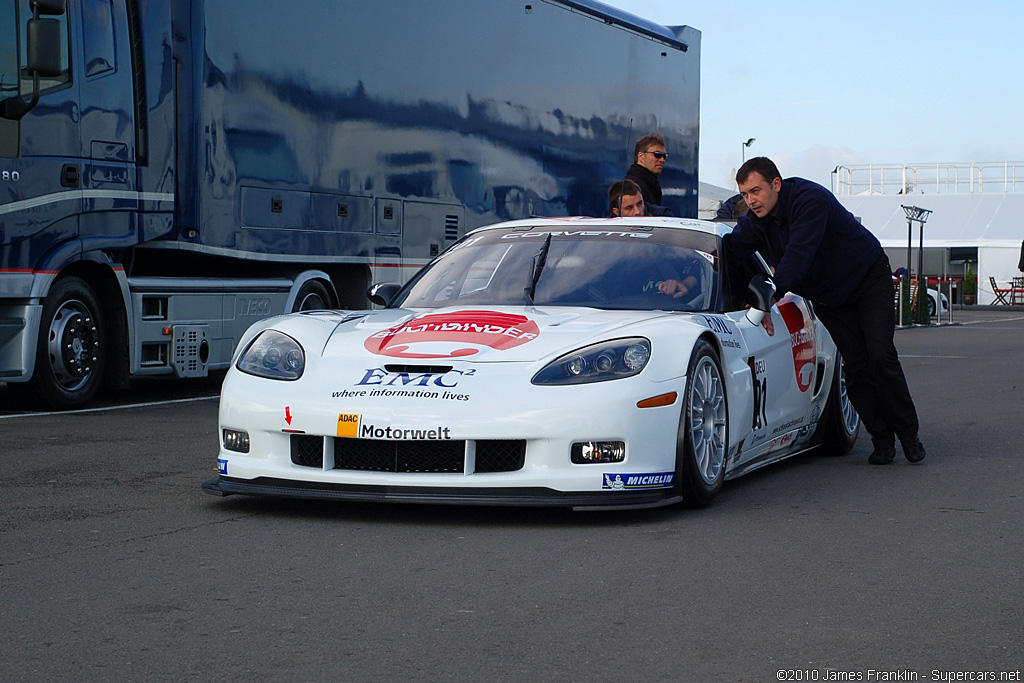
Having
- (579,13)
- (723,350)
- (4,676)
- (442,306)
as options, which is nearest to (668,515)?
(723,350)

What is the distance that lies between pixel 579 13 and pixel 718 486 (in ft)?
32.7

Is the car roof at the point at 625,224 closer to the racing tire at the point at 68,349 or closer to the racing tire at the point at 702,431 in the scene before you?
the racing tire at the point at 702,431

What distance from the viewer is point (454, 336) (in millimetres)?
6012

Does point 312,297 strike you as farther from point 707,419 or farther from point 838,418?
point 707,419

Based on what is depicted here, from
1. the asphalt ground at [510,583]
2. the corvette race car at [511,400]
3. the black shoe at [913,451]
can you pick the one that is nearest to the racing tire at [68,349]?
the asphalt ground at [510,583]

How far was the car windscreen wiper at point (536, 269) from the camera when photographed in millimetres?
6879

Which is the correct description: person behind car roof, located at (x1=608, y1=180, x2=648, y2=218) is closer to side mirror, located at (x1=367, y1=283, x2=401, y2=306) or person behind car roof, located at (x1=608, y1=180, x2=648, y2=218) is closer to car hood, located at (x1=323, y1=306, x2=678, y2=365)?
side mirror, located at (x1=367, y1=283, x2=401, y2=306)

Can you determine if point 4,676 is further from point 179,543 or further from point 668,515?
point 668,515

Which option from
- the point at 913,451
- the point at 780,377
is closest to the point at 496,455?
the point at 780,377

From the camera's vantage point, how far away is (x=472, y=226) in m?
14.1

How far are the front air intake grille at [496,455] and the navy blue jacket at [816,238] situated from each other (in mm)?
2110

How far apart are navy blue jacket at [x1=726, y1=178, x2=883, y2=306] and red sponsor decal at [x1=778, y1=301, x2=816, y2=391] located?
0.38 feet

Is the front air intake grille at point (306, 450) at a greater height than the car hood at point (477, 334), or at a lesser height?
lesser

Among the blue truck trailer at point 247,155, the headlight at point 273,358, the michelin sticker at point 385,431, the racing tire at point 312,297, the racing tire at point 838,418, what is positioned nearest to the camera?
the michelin sticker at point 385,431
